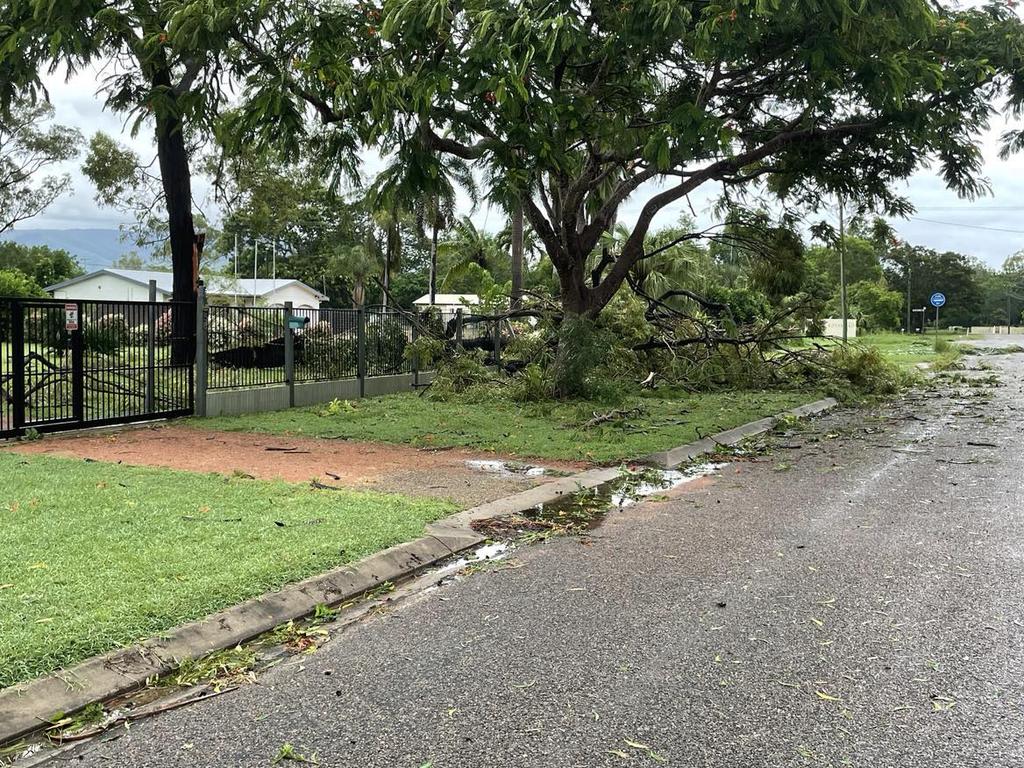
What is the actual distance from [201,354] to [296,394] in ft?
7.96

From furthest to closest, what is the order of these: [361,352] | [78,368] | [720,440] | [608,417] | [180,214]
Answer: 1. [180,214]
2. [361,352]
3. [608,417]
4. [720,440]
5. [78,368]

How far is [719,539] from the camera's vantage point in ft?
22.1

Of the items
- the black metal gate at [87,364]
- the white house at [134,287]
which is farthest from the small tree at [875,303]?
the black metal gate at [87,364]

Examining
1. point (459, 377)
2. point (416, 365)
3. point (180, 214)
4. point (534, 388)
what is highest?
point (180, 214)

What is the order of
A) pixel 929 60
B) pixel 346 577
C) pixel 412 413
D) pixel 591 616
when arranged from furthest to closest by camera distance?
pixel 412 413 → pixel 929 60 → pixel 346 577 → pixel 591 616

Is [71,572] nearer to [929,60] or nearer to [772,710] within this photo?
[772,710]

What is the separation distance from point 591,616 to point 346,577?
1.68 m

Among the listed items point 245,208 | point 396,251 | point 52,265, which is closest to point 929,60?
point 245,208

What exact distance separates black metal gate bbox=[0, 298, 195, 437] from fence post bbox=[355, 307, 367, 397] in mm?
4383

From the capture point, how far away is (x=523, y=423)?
1372 centimetres

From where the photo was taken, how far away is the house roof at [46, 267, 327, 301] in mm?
53219

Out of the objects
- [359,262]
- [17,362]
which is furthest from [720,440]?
[359,262]

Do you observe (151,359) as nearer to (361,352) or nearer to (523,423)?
(361,352)

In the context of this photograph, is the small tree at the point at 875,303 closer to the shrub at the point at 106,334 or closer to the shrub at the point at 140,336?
the shrub at the point at 140,336
